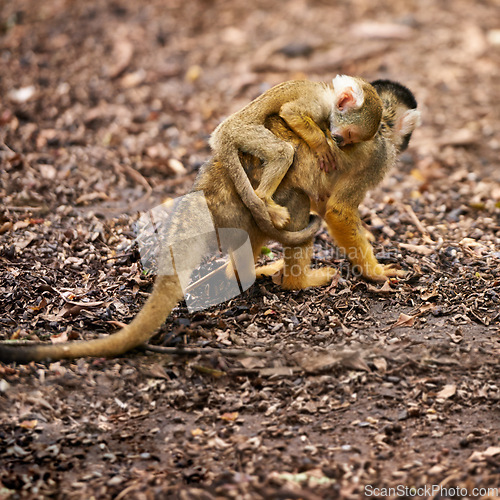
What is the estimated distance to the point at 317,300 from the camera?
13.9 ft

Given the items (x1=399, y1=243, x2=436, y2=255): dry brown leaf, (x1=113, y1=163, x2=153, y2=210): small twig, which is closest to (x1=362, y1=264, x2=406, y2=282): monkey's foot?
(x1=399, y1=243, x2=436, y2=255): dry brown leaf

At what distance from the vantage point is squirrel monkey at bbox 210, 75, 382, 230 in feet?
12.7

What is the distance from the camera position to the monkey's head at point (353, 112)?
12.8 ft

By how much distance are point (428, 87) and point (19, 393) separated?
6.41 metres

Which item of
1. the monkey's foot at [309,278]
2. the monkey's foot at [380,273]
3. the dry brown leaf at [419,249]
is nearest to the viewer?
the monkey's foot at [309,278]

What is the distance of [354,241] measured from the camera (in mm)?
4383

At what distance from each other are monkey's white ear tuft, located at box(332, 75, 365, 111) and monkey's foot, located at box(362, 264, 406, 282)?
3.97ft

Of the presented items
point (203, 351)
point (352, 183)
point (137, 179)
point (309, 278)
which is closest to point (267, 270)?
point (309, 278)

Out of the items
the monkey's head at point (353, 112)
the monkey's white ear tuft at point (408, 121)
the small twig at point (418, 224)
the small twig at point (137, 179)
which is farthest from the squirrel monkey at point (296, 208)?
the small twig at point (137, 179)

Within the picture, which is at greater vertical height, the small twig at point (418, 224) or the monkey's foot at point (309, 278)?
the monkey's foot at point (309, 278)

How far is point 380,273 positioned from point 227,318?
1.21 m

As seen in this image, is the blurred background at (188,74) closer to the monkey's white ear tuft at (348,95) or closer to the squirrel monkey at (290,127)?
the squirrel monkey at (290,127)

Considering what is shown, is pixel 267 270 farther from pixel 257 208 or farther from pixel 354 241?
pixel 257 208

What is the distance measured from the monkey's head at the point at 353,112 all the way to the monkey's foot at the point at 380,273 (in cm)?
97
